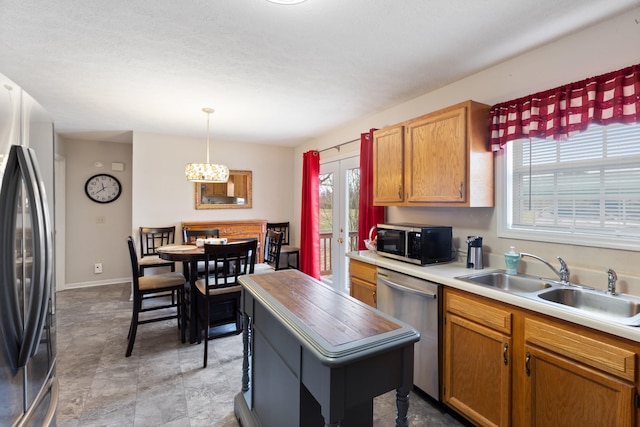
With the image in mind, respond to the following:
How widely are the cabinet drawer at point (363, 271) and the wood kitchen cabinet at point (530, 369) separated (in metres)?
0.73

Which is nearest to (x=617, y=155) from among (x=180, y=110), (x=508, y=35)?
(x=508, y=35)

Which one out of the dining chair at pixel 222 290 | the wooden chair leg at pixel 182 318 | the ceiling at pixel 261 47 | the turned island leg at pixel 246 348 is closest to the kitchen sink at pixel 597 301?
the ceiling at pixel 261 47

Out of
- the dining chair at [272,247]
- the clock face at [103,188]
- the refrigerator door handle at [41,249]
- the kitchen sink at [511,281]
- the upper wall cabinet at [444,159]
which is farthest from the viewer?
the clock face at [103,188]

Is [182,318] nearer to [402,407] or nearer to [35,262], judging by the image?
[35,262]

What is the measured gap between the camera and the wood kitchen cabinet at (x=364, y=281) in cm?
262

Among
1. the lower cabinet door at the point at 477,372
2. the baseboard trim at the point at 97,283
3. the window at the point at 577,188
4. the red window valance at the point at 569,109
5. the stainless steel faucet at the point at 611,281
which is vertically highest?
the red window valance at the point at 569,109

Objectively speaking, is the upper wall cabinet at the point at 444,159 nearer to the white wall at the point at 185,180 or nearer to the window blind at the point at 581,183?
the window blind at the point at 581,183

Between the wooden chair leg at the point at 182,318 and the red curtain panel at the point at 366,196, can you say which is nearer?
the wooden chair leg at the point at 182,318

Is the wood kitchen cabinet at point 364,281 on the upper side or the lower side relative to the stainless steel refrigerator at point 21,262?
lower

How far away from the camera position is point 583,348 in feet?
4.39

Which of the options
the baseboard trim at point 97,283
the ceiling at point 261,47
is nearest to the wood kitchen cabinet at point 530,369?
the ceiling at point 261,47

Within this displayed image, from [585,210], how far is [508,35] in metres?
1.17

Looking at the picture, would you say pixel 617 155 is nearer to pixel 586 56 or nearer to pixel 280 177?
pixel 586 56

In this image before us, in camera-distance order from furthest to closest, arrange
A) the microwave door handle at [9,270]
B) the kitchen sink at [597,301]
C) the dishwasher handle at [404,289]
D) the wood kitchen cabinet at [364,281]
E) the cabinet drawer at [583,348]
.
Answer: the wood kitchen cabinet at [364,281]
the dishwasher handle at [404,289]
the kitchen sink at [597,301]
the cabinet drawer at [583,348]
the microwave door handle at [9,270]
